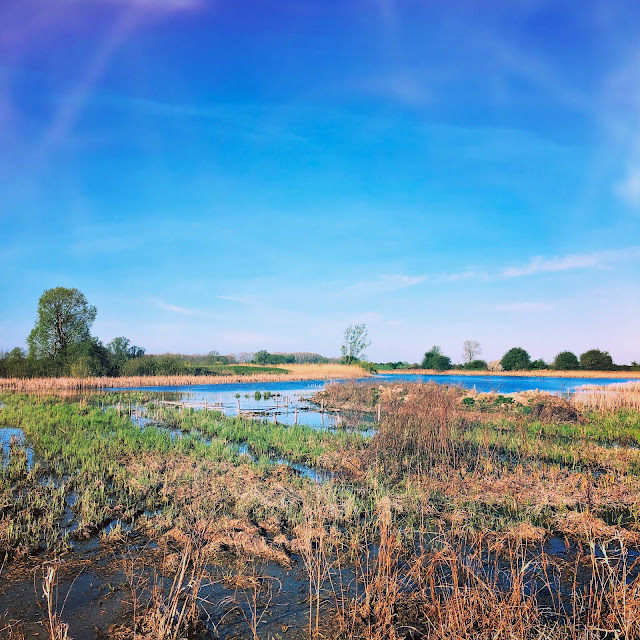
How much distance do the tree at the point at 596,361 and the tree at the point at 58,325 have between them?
8150cm

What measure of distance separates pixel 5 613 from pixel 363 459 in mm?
8501

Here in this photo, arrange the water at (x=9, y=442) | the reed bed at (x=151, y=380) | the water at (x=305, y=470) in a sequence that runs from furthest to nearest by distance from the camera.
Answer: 1. the reed bed at (x=151, y=380)
2. the water at (x=9, y=442)
3. the water at (x=305, y=470)

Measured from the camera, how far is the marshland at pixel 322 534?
4641 mm

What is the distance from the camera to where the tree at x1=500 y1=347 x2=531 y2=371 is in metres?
83.3

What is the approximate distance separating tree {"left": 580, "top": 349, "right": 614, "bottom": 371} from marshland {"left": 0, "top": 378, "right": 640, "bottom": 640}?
7262 cm

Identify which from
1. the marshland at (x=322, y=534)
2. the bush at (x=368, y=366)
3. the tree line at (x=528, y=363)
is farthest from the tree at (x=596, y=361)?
the marshland at (x=322, y=534)

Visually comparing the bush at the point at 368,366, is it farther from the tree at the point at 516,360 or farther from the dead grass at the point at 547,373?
the tree at the point at 516,360

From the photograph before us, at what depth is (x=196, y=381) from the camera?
50438 millimetres

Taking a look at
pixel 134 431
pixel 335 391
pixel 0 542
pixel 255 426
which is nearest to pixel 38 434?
pixel 134 431

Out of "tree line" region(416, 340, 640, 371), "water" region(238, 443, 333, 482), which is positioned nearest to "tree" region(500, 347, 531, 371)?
"tree line" region(416, 340, 640, 371)

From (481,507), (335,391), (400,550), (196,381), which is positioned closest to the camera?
(400,550)

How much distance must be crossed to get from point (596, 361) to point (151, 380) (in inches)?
2947

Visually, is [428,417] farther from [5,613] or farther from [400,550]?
[5,613]

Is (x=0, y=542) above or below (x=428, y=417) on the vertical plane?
below
